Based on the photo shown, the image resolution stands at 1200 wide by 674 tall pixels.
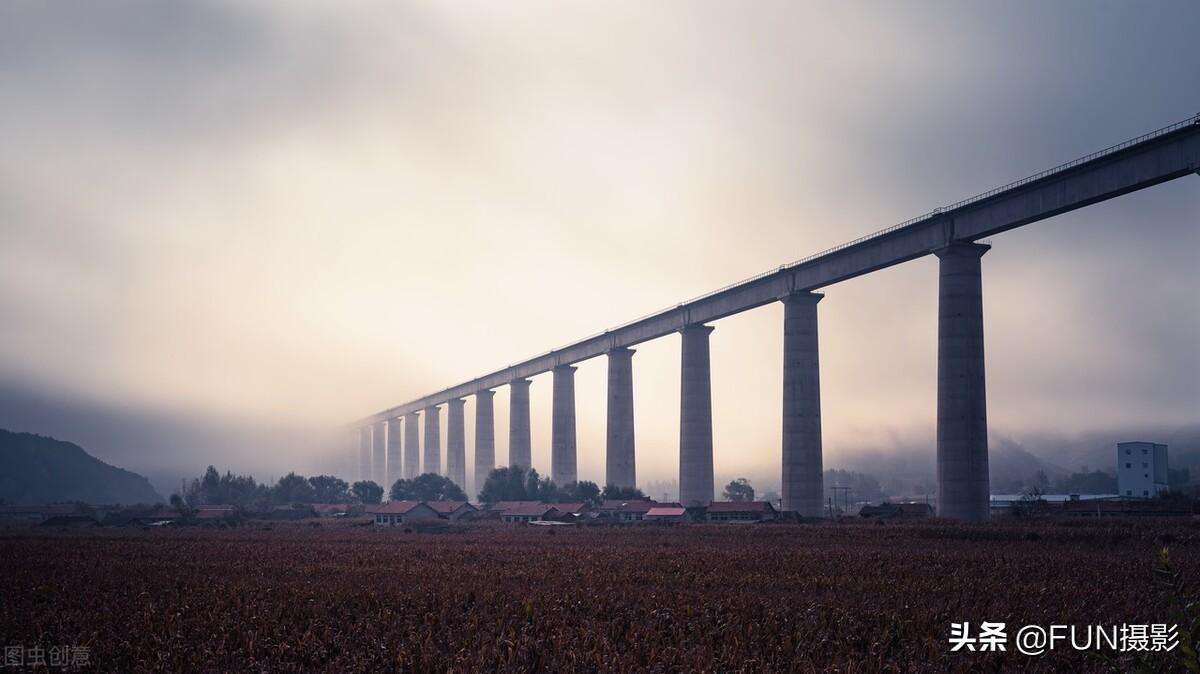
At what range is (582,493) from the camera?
134625mm

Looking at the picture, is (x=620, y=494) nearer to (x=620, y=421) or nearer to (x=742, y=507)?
(x=620, y=421)

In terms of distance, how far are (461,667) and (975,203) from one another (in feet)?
190

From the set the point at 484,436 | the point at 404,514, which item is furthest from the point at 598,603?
the point at 484,436

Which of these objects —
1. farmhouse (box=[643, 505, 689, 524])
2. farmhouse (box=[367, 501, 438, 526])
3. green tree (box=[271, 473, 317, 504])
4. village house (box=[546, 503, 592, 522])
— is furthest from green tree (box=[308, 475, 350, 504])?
farmhouse (box=[643, 505, 689, 524])

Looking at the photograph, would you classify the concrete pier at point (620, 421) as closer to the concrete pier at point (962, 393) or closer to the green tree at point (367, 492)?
the concrete pier at point (962, 393)

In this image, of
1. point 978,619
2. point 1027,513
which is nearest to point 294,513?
point 1027,513

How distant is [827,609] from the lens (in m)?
31.5

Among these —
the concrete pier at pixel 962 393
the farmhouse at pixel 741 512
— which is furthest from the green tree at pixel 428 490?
the concrete pier at pixel 962 393

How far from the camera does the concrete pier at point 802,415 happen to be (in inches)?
3428

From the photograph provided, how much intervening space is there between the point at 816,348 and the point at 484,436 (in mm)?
91276

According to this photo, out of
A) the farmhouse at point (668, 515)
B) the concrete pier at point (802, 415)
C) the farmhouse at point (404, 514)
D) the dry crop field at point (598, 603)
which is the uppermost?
the concrete pier at point (802, 415)

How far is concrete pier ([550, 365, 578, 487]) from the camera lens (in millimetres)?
136500

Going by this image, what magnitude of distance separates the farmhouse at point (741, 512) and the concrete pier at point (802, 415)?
34.8 ft

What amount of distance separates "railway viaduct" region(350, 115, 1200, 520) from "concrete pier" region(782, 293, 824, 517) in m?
0.09
